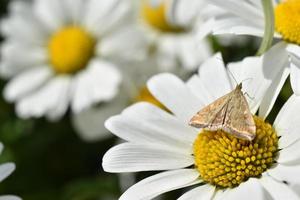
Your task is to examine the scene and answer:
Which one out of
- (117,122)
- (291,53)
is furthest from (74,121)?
(291,53)

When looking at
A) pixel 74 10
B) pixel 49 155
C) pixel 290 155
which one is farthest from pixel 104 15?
pixel 290 155

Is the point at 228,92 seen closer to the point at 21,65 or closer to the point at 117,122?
the point at 117,122

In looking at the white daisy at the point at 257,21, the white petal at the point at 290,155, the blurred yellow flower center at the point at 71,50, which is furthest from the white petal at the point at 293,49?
the blurred yellow flower center at the point at 71,50

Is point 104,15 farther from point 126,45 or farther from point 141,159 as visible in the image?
point 141,159

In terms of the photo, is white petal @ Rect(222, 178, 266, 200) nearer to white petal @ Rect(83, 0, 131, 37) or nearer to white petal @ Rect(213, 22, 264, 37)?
white petal @ Rect(213, 22, 264, 37)

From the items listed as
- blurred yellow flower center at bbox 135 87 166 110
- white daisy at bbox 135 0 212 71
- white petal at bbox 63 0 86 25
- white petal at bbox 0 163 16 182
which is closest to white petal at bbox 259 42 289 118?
white petal at bbox 0 163 16 182

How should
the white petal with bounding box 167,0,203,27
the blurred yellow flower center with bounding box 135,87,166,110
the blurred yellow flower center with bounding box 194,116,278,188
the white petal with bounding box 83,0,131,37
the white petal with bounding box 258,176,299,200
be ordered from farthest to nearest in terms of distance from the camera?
1. the white petal with bounding box 83,0,131,37
2. the blurred yellow flower center with bounding box 135,87,166,110
3. the white petal with bounding box 167,0,203,27
4. the blurred yellow flower center with bounding box 194,116,278,188
5. the white petal with bounding box 258,176,299,200
